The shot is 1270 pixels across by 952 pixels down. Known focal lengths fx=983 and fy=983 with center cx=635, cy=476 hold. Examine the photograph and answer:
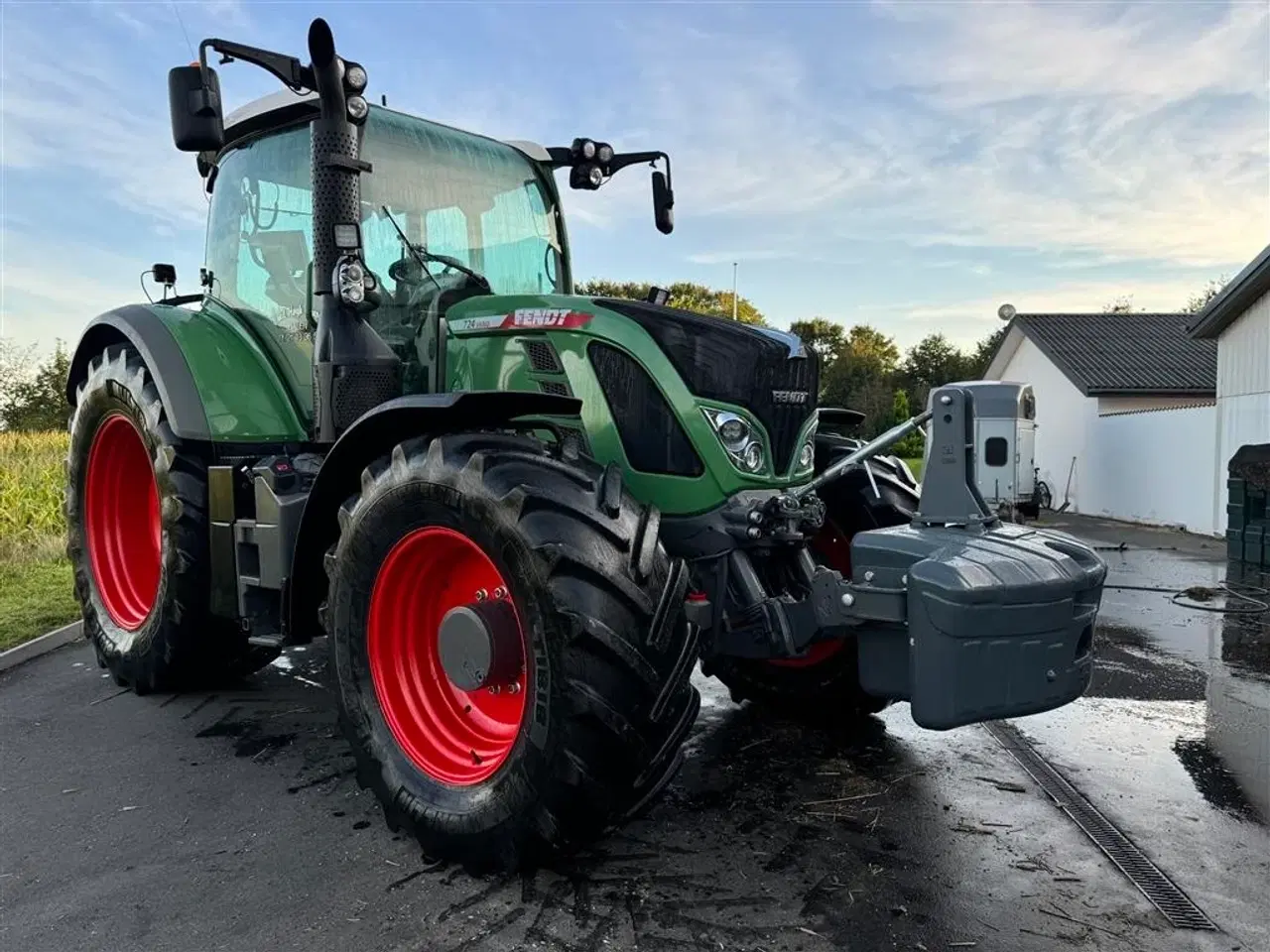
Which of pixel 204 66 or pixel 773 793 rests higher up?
pixel 204 66

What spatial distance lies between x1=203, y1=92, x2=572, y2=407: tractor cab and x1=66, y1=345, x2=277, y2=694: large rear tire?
63 centimetres

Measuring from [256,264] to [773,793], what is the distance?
3.27m

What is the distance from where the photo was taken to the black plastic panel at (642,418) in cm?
327

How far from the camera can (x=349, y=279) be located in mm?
3785

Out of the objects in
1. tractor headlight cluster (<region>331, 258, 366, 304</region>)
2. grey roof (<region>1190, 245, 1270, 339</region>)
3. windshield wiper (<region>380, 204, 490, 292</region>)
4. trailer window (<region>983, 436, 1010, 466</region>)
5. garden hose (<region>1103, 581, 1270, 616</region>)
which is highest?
grey roof (<region>1190, 245, 1270, 339</region>)

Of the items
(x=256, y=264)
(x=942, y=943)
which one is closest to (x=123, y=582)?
(x=256, y=264)

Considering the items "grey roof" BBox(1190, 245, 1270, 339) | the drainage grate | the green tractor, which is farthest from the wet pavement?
"grey roof" BBox(1190, 245, 1270, 339)

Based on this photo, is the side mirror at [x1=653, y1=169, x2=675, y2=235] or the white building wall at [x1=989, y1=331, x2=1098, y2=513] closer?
the side mirror at [x1=653, y1=169, x2=675, y2=235]

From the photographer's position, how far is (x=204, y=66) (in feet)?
11.3

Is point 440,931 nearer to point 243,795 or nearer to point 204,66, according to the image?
point 243,795

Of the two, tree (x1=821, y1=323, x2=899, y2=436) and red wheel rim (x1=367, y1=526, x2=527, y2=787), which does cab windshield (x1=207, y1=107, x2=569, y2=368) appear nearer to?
red wheel rim (x1=367, y1=526, x2=527, y2=787)

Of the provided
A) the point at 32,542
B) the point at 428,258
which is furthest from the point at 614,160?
the point at 32,542

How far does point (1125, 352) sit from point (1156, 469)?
618cm

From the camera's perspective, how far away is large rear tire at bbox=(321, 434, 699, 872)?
8.65 ft
